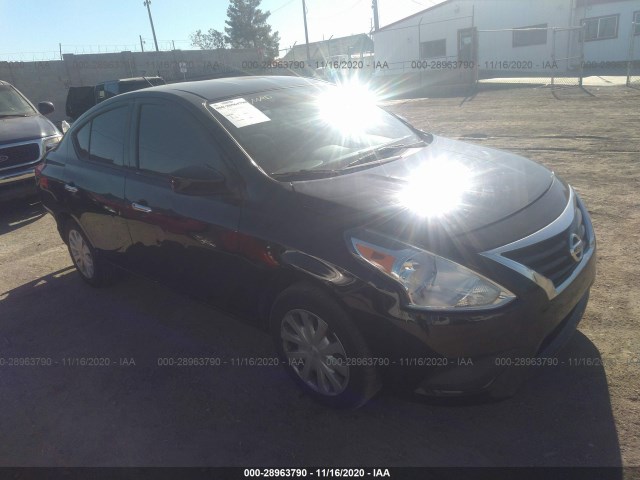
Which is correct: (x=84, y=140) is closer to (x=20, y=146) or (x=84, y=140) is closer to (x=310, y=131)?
(x=310, y=131)

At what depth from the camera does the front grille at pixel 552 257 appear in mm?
2257

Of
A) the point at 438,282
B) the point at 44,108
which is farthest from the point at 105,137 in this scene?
the point at 44,108

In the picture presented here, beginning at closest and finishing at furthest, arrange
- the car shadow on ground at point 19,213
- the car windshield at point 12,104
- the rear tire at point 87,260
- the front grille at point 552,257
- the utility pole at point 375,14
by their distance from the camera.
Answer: the front grille at point 552,257 < the rear tire at point 87,260 < the car shadow on ground at point 19,213 < the car windshield at point 12,104 < the utility pole at point 375,14

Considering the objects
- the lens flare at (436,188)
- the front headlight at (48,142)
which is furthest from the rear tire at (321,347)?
the front headlight at (48,142)

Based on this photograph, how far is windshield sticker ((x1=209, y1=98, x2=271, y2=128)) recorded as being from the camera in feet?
10.2

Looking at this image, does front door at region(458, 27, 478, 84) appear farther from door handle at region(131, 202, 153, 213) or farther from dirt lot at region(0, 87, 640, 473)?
door handle at region(131, 202, 153, 213)

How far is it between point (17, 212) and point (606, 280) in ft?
25.6

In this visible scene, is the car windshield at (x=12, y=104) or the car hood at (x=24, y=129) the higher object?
the car windshield at (x=12, y=104)

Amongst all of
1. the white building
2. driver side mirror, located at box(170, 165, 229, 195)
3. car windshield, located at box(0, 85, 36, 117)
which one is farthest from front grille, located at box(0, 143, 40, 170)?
the white building

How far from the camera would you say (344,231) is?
238 centimetres

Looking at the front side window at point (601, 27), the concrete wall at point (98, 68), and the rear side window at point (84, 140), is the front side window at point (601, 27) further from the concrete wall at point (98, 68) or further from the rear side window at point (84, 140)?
the rear side window at point (84, 140)

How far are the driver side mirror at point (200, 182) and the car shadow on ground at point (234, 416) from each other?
1.17m

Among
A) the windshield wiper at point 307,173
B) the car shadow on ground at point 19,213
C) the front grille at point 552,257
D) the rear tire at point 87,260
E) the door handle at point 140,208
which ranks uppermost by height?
the windshield wiper at point 307,173

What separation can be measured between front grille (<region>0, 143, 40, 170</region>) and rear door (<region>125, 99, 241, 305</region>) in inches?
176
